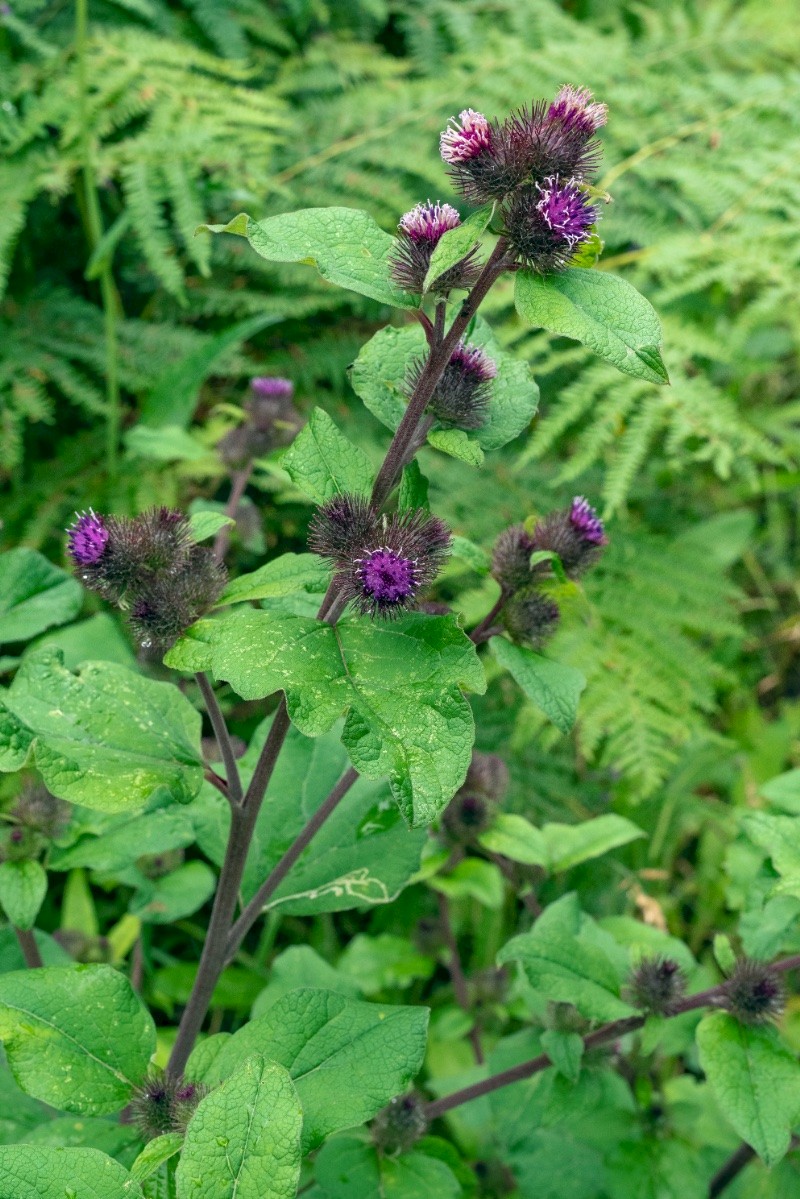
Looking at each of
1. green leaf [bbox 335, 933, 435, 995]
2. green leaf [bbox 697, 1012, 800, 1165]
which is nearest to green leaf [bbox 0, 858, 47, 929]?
green leaf [bbox 335, 933, 435, 995]

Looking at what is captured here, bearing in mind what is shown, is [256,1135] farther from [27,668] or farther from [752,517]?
[752,517]

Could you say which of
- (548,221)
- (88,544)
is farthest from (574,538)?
(88,544)

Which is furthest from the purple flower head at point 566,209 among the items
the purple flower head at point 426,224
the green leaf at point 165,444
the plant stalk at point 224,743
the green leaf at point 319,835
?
the green leaf at point 165,444

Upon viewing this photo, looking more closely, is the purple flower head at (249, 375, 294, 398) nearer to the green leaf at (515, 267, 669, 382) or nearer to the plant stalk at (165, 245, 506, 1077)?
the plant stalk at (165, 245, 506, 1077)

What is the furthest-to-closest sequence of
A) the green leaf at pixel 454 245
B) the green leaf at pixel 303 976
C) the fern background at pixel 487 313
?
the fern background at pixel 487 313 → the green leaf at pixel 303 976 → the green leaf at pixel 454 245

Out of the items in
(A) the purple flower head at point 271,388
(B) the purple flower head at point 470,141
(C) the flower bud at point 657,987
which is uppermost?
(B) the purple flower head at point 470,141

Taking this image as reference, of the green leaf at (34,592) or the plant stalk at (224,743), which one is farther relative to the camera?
the green leaf at (34,592)

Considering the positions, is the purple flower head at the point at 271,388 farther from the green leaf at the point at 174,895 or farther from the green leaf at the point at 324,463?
the green leaf at the point at 324,463

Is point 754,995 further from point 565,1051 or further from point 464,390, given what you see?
point 464,390
